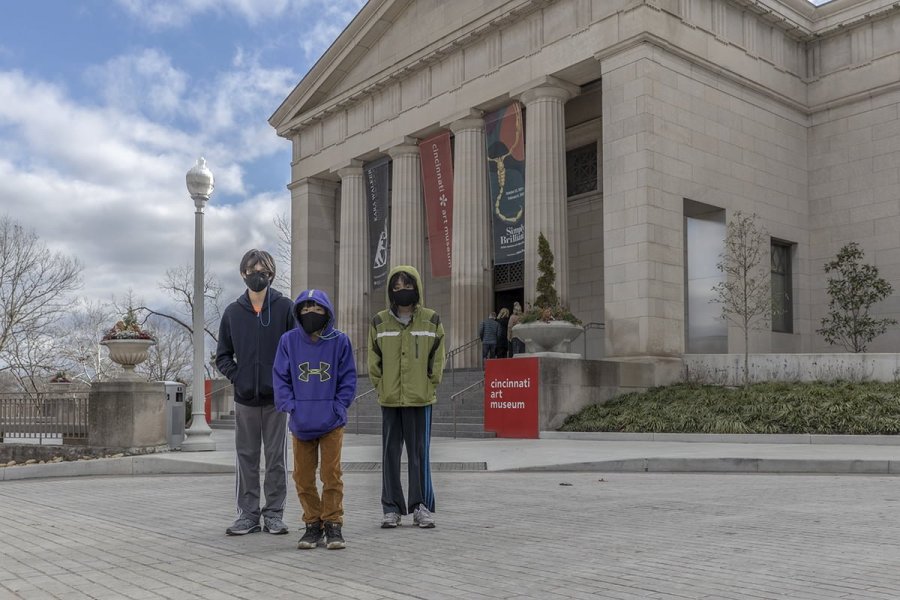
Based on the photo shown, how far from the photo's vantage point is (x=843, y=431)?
16.5m

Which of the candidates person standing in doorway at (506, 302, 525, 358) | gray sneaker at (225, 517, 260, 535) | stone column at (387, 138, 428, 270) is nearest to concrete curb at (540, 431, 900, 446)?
person standing in doorway at (506, 302, 525, 358)

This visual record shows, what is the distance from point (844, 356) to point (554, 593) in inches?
704

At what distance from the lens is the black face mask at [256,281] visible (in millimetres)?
6836

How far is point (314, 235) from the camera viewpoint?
38406 millimetres

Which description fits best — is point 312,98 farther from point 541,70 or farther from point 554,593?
point 554,593

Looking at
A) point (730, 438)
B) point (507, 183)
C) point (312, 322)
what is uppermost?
point (507, 183)

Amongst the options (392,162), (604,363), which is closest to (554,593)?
(604,363)

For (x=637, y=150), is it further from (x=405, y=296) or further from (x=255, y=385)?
(x=255, y=385)

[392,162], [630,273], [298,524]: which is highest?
[392,162]

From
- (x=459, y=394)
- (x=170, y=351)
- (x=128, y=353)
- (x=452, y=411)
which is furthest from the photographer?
(x=170, y=351)

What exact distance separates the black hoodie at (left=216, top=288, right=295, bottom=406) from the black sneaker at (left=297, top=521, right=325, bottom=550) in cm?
109

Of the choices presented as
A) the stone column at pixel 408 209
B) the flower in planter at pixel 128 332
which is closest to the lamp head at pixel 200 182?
the flower in planter at pixel 128 332

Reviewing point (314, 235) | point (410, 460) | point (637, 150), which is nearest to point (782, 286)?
point (637, 150)

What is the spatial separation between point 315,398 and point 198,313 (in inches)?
394
